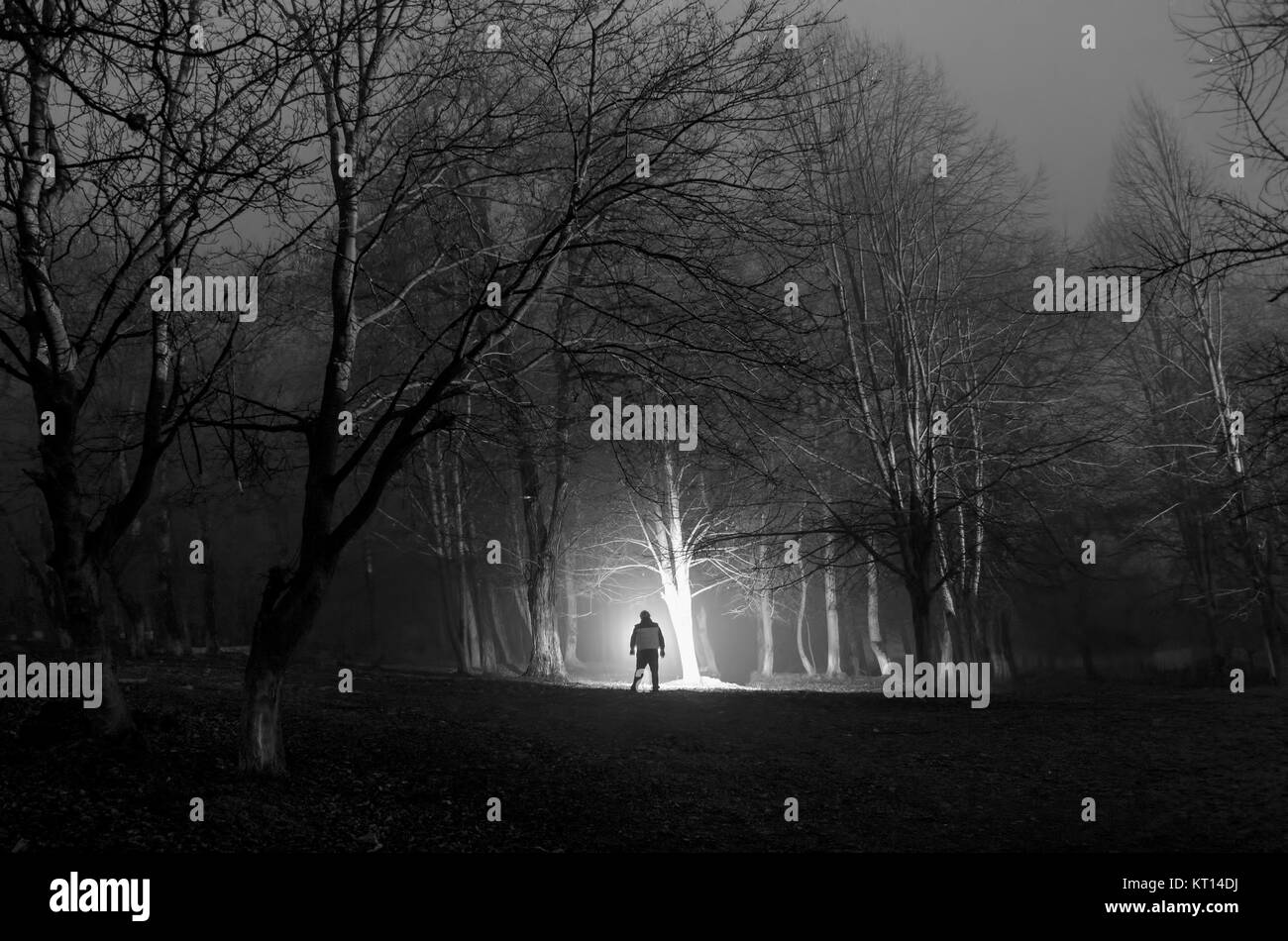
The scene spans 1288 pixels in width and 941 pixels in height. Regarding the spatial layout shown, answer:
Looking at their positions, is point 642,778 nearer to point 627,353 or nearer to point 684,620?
point 627,353

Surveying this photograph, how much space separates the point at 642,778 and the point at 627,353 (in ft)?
13.8

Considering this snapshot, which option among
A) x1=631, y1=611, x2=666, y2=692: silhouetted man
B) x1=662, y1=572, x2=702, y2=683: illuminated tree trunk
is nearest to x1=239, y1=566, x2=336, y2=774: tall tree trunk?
x1=631, y1=611, x2=666, y2=692: silhouetted man

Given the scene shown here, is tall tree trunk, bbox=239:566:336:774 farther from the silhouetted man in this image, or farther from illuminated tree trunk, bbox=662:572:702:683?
illuminated tree trunk, bbox=662:572:702:683

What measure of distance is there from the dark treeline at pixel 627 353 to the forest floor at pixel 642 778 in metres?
0.92

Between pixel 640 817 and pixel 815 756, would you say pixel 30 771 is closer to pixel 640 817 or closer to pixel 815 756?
pixel 640 817

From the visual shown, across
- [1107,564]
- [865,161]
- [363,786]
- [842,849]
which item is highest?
[865,161]

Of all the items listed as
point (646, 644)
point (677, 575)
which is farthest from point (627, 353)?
point (677, 575)

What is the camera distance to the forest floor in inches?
277

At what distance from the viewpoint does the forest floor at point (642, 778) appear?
277 inches

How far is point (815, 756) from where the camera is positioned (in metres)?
11.3

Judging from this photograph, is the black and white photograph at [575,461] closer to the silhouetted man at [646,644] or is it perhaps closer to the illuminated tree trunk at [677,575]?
the silhouetted man at [646,644]

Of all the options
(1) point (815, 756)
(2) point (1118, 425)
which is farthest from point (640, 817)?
(2) point (1118, 425)

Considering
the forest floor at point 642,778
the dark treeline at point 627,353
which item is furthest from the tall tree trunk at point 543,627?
the forest floor at point 642,778

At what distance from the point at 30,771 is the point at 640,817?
4520 millimetres
